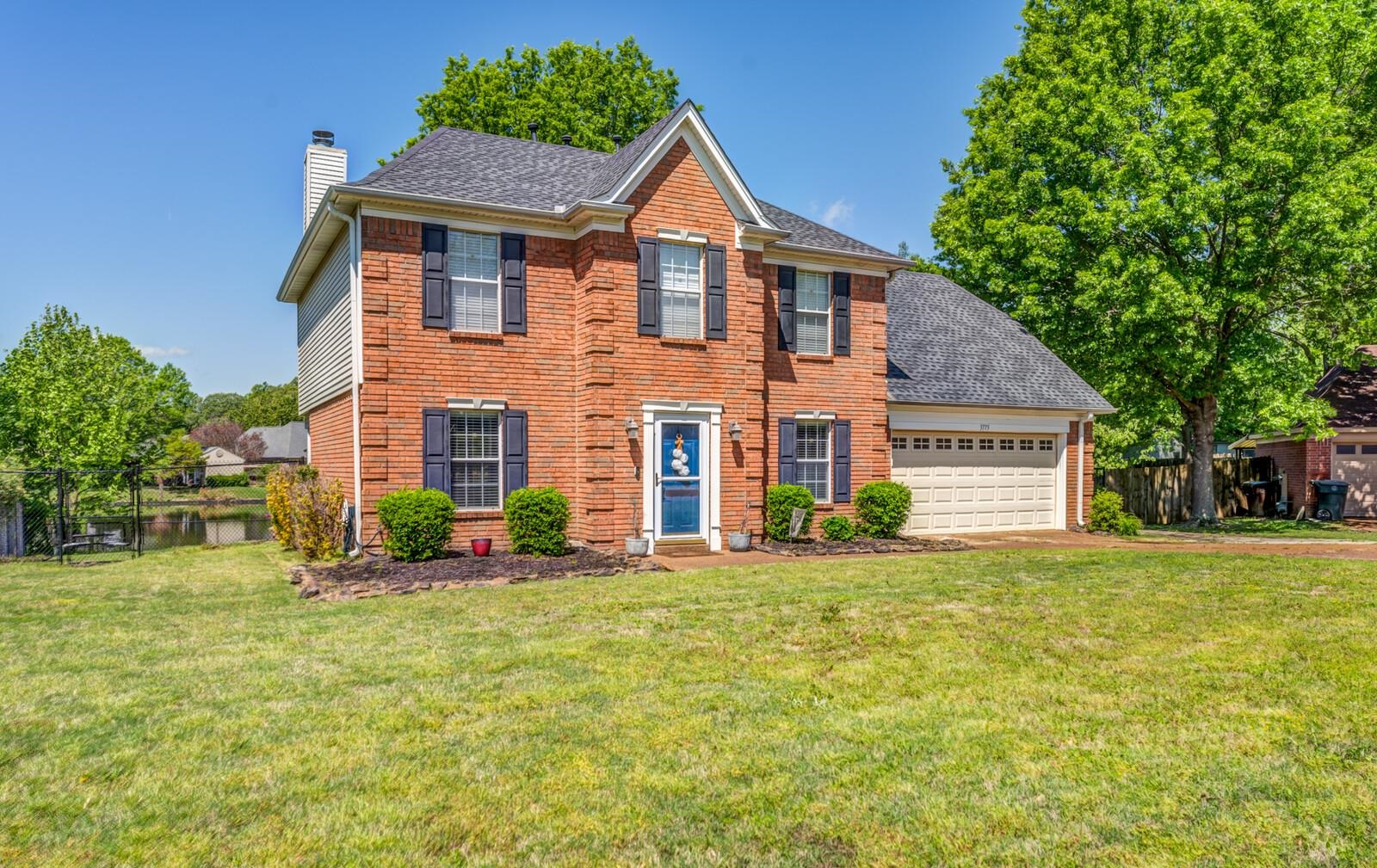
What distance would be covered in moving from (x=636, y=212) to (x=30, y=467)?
14.4m

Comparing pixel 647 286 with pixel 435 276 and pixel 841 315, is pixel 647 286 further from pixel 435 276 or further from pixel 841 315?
pixel 841 315

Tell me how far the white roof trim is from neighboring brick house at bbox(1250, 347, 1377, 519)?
58.5 ft

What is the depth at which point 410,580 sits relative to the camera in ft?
35.6

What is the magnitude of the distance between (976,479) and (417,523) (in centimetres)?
1206

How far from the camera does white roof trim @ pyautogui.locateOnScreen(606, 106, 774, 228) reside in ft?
45.5

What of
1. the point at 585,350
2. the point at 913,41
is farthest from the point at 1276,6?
the point at 585,350

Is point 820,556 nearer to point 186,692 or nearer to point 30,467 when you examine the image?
point 186,692

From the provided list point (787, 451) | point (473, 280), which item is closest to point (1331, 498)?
point (787, 451)

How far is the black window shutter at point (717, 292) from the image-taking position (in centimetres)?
1460

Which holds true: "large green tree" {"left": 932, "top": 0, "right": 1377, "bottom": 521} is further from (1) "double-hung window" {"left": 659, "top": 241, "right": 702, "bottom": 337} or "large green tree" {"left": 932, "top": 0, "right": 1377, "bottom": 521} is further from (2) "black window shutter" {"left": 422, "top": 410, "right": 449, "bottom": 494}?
(2) "black window shutter" {"left": 422, "top": 410, "right": 449, "bottom": 494}

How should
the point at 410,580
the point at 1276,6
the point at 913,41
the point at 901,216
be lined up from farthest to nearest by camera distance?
the point at 901,216
the point at 1276,6
the point at 913,41
the point at 410,580

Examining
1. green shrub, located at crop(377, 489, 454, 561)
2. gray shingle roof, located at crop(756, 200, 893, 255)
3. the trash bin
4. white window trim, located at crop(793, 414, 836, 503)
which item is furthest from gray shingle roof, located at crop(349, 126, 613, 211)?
the trash bin

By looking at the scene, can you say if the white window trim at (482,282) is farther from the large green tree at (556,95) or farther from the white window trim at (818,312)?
the large green tree at (556,95)

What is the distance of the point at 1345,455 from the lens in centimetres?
2381
